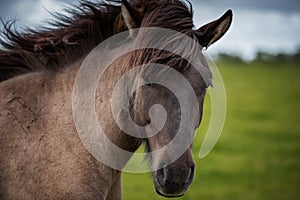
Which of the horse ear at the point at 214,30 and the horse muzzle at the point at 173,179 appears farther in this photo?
the horse ear at the point at 214,30

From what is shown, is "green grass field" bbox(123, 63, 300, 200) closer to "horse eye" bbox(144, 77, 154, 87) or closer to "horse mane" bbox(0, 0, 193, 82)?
"horse eye" bbox(144, 77, 154, 87)

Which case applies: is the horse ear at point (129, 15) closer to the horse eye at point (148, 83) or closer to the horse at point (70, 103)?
the horse at point (70, 103)

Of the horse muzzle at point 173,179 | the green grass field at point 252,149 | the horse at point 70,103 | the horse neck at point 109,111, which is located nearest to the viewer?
the horse muzzle at point 173,179

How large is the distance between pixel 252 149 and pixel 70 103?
17.4 m

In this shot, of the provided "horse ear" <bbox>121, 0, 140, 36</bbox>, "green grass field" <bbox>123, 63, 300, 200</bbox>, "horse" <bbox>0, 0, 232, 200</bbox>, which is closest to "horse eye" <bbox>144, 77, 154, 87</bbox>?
"horse" <bbox>0, 0, 232, 200</bbox>

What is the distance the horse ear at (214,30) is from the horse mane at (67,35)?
15 centimetres

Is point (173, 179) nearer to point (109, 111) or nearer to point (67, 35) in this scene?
point (109, 111)

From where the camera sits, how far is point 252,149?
21.3 metres

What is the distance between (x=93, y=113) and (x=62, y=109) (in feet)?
0.79

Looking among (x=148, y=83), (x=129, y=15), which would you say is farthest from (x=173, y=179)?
(x=129, y=15)

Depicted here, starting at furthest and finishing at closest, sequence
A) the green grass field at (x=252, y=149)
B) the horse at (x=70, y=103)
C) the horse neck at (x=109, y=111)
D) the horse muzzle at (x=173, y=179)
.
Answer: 1. the green grass field at (x=252, y=149)
2. the horse neck at (x=109, y=111)
3. the horse at (x=70, y=103)
4. the horse muzzle at (x=173, y=179)

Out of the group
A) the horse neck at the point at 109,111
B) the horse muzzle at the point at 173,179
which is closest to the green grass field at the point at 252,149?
the horse neck at the point at 109,111

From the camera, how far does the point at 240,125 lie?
2598 centimetres

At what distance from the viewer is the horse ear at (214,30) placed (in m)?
4.39
